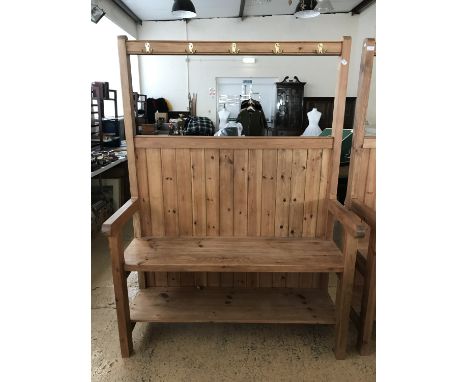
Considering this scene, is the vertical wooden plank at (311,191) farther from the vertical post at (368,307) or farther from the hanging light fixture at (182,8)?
the hanging light fixture at (182,8)

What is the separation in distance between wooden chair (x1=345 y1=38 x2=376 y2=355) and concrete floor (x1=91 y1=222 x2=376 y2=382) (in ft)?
0.70

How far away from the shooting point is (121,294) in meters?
1.64

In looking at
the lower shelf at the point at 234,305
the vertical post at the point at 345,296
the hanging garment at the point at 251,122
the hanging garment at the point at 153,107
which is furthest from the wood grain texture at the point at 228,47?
the hanging garment at the point at 153,107

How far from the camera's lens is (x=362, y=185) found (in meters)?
2.07

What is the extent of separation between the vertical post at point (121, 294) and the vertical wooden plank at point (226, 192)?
67cm

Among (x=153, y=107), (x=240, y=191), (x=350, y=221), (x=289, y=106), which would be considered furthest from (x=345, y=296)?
(x=153, y=107)

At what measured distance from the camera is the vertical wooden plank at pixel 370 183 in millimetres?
2023

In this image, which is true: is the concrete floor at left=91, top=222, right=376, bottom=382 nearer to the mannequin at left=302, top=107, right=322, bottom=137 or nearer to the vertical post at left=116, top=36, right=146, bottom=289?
the vertical post at left=116, top=36, right=146, bottom=289

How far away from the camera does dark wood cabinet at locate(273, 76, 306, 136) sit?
292 inches

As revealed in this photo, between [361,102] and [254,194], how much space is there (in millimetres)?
866

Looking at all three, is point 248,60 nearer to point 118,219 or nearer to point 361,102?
point 361,102
